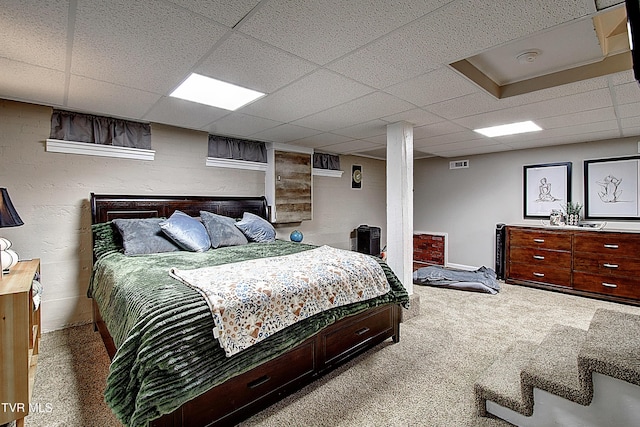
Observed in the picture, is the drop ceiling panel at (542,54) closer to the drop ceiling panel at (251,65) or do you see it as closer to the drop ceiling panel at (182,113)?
the drop ceiling panel at (251,65)

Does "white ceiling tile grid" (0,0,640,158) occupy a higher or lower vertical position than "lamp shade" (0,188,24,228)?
higher

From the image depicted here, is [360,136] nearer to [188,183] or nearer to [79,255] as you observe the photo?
[188,183]

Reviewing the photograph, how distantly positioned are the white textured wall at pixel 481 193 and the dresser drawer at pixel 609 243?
0.64 metres

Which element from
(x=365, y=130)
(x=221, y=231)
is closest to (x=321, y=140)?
(x=365, y=130)

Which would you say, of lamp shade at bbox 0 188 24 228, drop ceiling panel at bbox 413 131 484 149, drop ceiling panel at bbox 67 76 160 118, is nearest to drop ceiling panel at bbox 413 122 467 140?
drop ceiling panel at bbox 413 131 484 149

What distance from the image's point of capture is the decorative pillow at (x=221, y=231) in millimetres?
3463

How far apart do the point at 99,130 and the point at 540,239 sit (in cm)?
589

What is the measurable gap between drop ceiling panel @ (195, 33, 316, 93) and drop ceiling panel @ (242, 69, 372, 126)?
13 cm

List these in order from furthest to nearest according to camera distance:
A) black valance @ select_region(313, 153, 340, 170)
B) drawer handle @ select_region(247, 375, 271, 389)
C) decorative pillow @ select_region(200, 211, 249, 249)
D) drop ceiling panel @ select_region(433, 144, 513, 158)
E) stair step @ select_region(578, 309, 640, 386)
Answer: black valance @ select_region(313, 153, 340, 170)
drop ceiling panel @ select_region(433, 144, 513, 158)
decorative pillow @ select_region(200, 211, 249, 249)
drawer handle @ select_region(247, 375, 271, 389)
stair step @ select_region(578, 309, 640, 386)

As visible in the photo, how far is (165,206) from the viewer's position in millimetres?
3654

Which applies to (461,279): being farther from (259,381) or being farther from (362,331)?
(259,381)

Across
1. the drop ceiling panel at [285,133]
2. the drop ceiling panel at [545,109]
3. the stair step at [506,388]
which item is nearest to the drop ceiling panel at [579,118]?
the drop ceiling panel at [545,109]

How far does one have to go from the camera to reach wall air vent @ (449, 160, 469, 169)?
236 inches

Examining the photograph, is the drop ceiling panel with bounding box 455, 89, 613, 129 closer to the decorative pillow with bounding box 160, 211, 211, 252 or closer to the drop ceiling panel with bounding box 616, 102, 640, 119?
the drop ceiling panel with bounding box 616, 102, 640, 119
